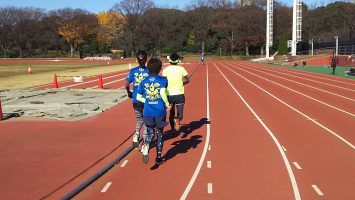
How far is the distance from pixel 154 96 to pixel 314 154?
359 cm

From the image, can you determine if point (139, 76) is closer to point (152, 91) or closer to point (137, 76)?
point (137, 76)

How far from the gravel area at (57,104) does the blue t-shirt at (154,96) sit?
556cm

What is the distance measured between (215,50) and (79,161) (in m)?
95.6

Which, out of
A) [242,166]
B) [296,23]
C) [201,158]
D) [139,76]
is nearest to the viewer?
[242,166]

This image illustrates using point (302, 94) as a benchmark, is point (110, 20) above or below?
above

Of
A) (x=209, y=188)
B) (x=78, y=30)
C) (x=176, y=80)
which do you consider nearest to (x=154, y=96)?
(x=209, y=188)

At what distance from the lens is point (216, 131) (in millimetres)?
11070

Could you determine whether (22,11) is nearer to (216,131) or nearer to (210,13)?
(210,13)

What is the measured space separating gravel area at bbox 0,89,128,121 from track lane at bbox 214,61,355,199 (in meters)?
5.71

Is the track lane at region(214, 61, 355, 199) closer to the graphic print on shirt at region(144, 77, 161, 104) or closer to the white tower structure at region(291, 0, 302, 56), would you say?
the graphic print on shirt at region(144, 77, 161, 104)

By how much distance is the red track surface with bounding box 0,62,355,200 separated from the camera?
20.4ft

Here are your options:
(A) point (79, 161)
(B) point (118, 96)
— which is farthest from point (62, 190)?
(B) point (118, 96)

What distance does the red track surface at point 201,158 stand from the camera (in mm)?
6223

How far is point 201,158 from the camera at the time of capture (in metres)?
8.23
